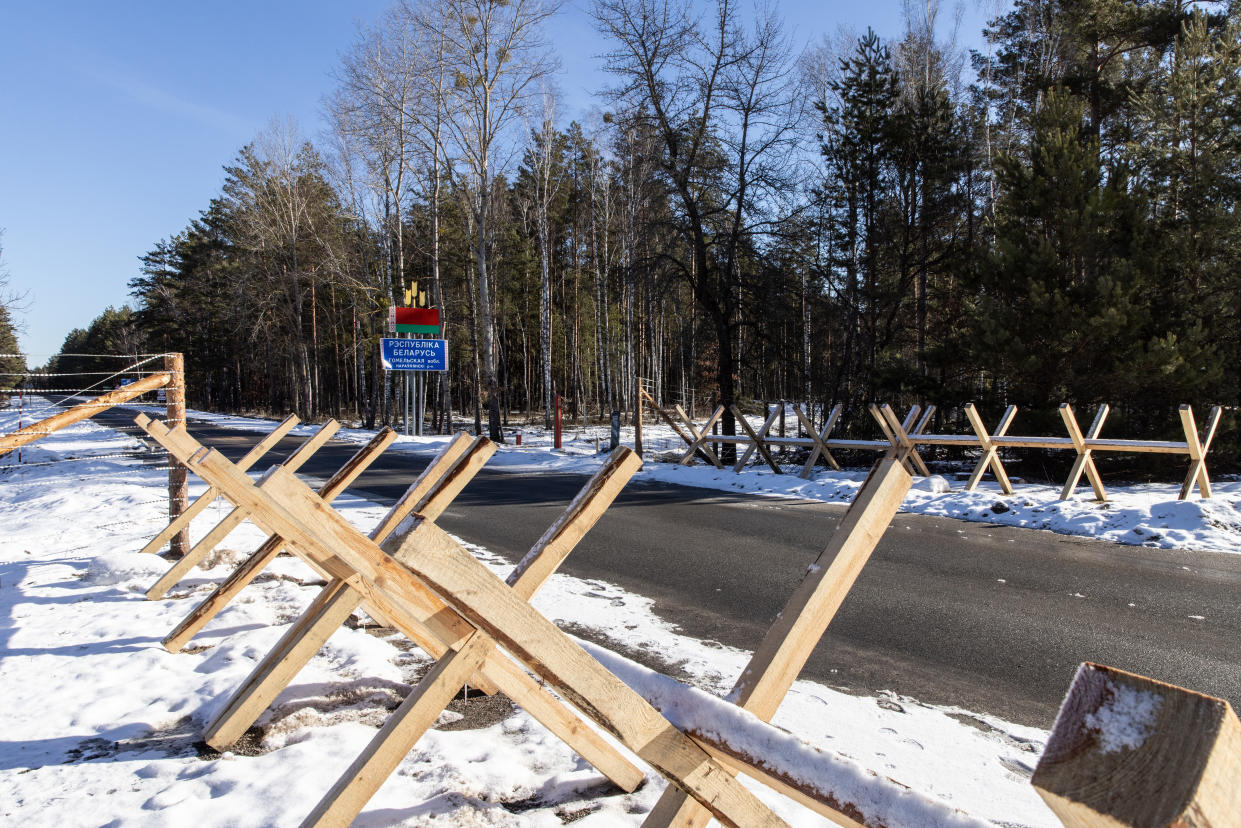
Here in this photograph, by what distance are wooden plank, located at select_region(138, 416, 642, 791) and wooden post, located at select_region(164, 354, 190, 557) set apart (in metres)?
3.50

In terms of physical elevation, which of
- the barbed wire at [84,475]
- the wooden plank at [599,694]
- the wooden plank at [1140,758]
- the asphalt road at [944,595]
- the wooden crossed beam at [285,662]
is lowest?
the barbed wire at [84,475]

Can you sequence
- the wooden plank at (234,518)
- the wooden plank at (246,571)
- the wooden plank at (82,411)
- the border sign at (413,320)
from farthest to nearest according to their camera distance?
the border sign at (413,320)
the wooden plank at (82,411)
the wooden plank at (234,518)
the wooden plank at (246,571)

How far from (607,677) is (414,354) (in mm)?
22185

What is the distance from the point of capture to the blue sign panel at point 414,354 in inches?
868

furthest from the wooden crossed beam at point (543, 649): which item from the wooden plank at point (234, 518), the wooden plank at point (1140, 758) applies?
the wooden plank at point (234, 518)

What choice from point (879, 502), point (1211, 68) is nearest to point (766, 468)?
point (1211, 68)

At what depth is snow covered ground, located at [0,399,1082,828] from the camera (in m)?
2.35

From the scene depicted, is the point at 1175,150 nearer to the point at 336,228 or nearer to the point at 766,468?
the point at 766,468

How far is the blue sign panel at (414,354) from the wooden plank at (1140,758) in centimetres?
2242

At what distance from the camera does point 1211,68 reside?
492 inches

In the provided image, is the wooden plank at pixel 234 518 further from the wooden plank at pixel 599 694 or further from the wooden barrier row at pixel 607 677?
the wooden plank at pixel 599 694

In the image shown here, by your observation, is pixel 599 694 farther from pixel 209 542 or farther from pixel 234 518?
pixel 209 542

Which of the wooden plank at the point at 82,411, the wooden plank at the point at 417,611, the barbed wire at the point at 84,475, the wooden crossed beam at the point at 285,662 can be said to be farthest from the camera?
the barbed wire at the point at 84,475

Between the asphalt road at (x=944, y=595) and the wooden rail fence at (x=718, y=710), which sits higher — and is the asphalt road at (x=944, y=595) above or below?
below
